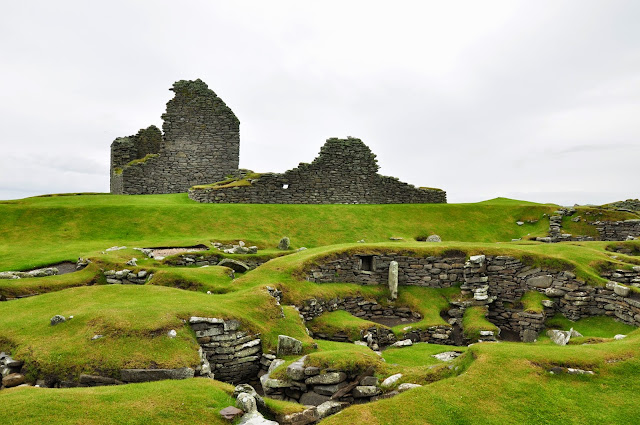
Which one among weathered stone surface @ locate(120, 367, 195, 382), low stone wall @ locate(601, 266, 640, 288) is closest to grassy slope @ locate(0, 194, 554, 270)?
low stone wall @ locate(601, 266, 640, 288)

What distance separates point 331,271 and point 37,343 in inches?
597

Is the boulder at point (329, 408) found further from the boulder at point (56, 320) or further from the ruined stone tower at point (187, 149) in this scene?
the ruined stone tower at point (187, 149)

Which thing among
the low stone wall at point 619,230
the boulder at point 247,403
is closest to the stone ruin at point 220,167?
the low stone wall at point 619,230

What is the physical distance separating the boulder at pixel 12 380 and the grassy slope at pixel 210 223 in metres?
12.0

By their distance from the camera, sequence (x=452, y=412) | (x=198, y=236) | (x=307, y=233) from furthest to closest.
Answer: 1. (x=307, y=233)
2. (x=198, y=236)
3. (x=452, y=412)

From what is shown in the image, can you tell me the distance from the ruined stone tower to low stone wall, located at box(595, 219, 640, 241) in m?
39.8

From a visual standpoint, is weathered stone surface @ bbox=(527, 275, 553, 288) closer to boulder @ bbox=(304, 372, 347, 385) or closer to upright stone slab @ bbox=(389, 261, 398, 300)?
upright stone slab @ bbox=(389, 261, 398, 300)

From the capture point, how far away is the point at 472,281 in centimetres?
2397

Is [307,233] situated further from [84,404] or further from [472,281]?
[84,404]

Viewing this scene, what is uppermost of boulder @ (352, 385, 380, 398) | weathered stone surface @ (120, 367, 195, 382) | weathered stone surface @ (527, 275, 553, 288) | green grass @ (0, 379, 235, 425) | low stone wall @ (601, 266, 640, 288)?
low stone wall @ (601, 266, 640, 288)

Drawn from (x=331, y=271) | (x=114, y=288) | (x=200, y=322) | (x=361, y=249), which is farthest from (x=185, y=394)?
(x=361, y=249)

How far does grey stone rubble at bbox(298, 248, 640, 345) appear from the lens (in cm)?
2038

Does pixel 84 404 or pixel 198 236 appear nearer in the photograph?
pixel 84 404

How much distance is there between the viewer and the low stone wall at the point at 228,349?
13.9m
